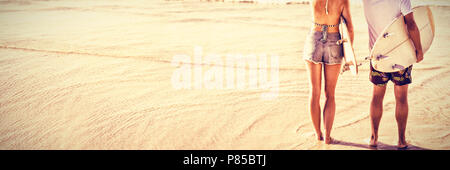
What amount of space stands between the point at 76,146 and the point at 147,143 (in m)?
0.74

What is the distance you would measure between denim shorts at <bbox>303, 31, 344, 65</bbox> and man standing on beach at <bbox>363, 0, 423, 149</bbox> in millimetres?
331

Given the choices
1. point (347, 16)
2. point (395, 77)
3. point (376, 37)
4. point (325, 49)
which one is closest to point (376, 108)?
point (395, 77)

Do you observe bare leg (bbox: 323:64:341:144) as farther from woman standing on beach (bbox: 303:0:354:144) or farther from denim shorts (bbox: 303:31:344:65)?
denim shorts (bbox: 303:31:344:65)

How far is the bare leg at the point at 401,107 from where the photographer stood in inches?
125

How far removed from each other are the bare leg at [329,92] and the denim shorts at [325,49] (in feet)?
0.34

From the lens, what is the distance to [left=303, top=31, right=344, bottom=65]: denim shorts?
123 inches

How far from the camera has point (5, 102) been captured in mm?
4770

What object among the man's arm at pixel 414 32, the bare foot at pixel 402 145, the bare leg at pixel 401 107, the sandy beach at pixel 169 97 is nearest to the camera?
the man's arm at pixel 414 32

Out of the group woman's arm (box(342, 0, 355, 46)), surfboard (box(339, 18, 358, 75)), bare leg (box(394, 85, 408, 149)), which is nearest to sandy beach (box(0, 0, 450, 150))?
bare leg (box(394, 85, 408, 149))

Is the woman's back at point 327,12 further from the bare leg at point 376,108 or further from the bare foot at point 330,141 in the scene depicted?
the bare foot at point 330,141

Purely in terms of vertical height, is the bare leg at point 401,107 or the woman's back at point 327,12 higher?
the woman's back at point 327,12

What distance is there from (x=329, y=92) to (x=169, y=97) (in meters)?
2.44

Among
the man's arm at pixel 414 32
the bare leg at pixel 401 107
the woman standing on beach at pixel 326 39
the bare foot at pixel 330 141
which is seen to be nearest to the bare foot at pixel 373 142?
the bare leg at pixel 401 107

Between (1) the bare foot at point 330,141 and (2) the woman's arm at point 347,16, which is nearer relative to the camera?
(2) the woman's arm at point 347,16
